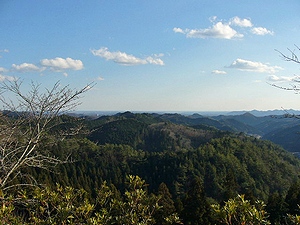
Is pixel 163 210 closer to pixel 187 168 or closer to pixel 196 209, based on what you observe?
pixel 196 209

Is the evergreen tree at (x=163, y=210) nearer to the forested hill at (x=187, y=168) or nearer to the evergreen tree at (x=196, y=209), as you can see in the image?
the evergreen tree at (x=196, y=209)

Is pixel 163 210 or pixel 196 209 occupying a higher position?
pixel 163 210

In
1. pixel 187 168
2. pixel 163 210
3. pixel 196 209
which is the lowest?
pixel 187 168

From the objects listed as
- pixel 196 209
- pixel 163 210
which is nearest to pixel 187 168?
pixel 196 209

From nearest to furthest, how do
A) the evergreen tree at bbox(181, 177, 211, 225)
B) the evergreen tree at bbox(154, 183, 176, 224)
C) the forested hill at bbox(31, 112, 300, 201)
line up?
the evergreen tree at bbox(154, 183, 176, 224), the evergreen tree at bbox(181, 177, 211, 225), the forested hill at bbox(31, 112, 300, 201)

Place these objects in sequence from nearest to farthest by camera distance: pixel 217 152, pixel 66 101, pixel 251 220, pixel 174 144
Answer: pixel 251 220
pixel 66 101
pixel 217 152
pixel 174 144

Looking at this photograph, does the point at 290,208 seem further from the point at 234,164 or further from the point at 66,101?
the point at 234,164

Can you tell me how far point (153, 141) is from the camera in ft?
315

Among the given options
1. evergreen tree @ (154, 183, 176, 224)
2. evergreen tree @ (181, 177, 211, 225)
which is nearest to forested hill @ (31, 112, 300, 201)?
evergreen tree @ (154, 183, 176, 224)

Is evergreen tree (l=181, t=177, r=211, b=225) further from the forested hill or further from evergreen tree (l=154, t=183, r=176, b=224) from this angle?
the forested hill

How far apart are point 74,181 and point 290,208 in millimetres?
32677

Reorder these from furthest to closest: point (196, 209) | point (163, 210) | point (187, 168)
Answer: point (187, 168)
point (196, 209)
point (163, 210)

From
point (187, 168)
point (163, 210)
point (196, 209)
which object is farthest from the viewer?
point (187, 168)

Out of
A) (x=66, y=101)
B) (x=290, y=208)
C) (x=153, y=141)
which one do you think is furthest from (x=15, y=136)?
(x=153, y=141)
